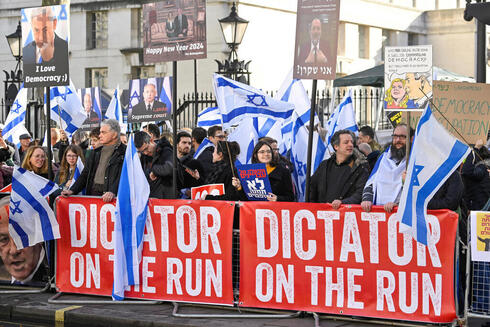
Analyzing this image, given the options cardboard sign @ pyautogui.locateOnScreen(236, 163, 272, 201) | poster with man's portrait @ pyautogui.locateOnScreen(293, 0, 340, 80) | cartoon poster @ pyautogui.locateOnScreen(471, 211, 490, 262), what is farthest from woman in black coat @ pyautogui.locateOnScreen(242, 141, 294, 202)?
cartoon poster @ pyautogui.locateOnScreen(471, 211, 490, 262)

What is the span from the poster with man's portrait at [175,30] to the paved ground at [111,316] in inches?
107

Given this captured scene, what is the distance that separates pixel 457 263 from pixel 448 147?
1.05 meters

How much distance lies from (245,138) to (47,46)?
329 cm

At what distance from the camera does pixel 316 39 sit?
1013cm

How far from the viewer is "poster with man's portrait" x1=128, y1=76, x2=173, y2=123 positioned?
642 inches

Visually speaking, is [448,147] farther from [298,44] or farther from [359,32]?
[359,32]

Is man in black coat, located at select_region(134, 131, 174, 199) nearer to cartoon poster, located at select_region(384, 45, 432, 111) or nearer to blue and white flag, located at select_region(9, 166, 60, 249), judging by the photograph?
blue and white flag, located at select_region(9, 166, 60, 249)

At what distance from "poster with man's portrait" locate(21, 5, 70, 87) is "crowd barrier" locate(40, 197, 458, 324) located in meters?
1.62

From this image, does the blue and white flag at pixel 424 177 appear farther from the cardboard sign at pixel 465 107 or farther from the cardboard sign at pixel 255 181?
the cardboard sign at pixel 255 181

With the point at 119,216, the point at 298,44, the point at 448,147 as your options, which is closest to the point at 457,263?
the point at 448,147

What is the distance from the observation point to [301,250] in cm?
955

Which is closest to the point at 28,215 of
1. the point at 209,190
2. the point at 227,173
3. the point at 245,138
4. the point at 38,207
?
the point at 38,207

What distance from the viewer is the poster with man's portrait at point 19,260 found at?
441 inches

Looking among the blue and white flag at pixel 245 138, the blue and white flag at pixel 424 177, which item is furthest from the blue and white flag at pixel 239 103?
the blue and white flag at pixel 424 177
